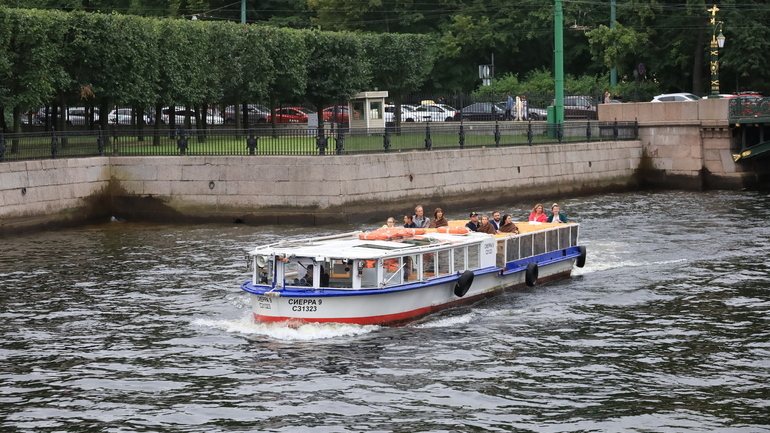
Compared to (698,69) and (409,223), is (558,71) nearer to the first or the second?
(698,69)

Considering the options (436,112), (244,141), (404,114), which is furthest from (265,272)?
(404,114)

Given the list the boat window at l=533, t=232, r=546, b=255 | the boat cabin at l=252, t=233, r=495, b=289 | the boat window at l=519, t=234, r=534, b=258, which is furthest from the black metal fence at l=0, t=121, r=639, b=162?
the boat cabin at l=252, t=233, r=495, b=289

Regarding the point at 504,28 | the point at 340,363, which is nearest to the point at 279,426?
the point at 340,363

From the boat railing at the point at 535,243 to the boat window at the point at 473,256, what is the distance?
3.33 ft

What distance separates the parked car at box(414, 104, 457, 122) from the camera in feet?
192

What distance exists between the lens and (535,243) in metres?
27.7

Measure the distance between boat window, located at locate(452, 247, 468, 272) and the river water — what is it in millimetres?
1056

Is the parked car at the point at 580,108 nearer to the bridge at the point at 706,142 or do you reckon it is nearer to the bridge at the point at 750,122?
the bridge at the point at 706,142

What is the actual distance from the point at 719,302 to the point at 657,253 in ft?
22.5

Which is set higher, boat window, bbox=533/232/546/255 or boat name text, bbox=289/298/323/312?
boat window, bbox=533/232/546/255

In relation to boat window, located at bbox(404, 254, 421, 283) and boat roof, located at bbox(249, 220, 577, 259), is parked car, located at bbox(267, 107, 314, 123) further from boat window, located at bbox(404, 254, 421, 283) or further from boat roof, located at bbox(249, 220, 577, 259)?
boat window, located at bbox(404, 254, 421, 283)

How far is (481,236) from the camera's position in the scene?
25.7 metres

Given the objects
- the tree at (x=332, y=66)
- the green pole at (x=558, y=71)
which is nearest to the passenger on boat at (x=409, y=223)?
the green pole at (x=558, y=71)

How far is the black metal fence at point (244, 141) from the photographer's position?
1518 inches
